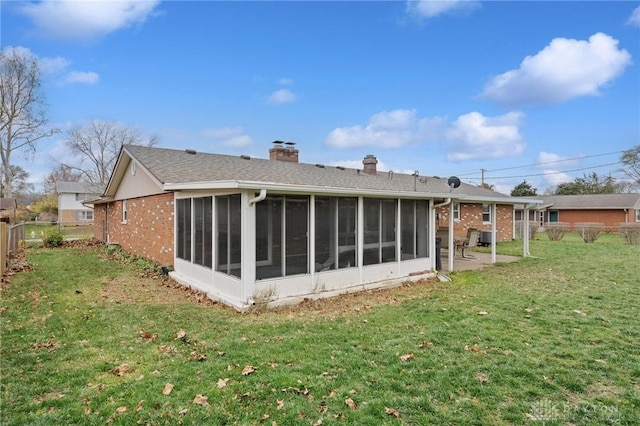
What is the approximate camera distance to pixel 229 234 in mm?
7055

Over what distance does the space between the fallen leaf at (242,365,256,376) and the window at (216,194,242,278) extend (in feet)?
9.30

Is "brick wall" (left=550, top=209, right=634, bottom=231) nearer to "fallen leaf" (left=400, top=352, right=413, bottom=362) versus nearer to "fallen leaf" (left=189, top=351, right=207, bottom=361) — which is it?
"fallen leaf" (left=400, top=352, right=413, bottom=362)

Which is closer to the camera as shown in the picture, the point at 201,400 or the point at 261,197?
the point at 201,400

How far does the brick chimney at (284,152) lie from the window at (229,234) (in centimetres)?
887

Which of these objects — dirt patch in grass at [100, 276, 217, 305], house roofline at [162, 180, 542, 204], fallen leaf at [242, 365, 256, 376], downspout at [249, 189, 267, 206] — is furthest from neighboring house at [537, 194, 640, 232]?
fallen leaf at [242, 365, 256, 376]

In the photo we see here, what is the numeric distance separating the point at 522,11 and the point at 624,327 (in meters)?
10.8

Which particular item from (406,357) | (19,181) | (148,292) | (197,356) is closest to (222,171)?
(148,292)

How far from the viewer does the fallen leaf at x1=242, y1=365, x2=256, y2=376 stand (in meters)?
3.90

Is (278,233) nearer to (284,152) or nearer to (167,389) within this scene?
(167,389)

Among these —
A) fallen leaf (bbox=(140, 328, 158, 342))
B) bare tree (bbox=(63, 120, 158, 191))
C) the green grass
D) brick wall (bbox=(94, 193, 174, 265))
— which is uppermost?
bare tree (bbox=(63, 120, 158, 191))

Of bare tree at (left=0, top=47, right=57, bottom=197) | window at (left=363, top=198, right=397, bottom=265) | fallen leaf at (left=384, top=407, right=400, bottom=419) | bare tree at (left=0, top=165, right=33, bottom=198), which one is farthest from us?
bare tree at (left=0, top=165, right=33, bottom=198)

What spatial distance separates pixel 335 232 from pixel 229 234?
7.21 ft

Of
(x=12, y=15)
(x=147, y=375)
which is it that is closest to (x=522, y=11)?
(x=147, y=375)

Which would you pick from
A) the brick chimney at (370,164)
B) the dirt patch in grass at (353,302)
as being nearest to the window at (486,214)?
the brick chimney at (370,164)
